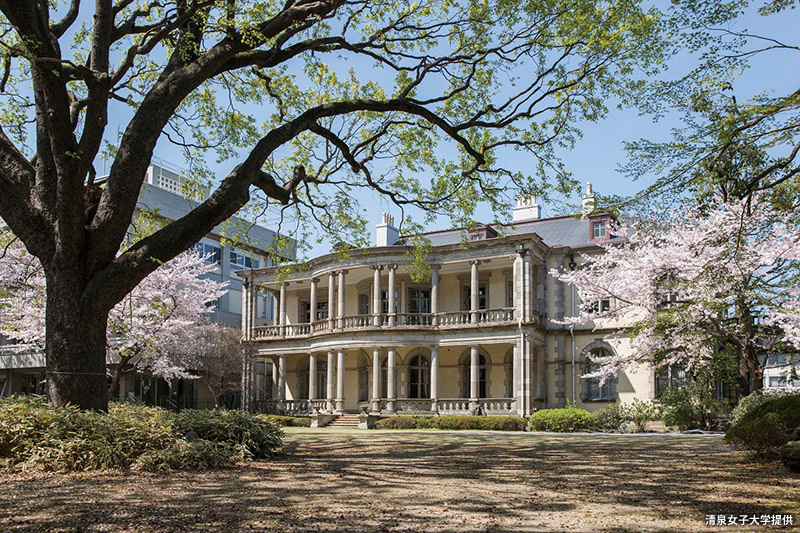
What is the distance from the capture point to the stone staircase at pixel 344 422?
31106mm

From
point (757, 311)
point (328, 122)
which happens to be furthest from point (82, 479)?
point (757, 311)

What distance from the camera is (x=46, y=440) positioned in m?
9.98

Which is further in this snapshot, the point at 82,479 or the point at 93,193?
the point at 93,193

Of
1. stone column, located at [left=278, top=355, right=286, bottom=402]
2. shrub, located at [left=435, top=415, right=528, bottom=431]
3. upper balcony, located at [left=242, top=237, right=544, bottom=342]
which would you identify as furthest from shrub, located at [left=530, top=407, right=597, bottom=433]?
stone column, located at [left=278, top=355, right=286, bottom=402]

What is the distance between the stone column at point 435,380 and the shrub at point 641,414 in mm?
8079

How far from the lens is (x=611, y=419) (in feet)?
86.9

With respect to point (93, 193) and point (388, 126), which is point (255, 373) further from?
point (93, 193)

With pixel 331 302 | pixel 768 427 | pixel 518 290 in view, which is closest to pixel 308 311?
pixel 331 302

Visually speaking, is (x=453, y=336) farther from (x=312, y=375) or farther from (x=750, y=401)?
(x=750, y=401)

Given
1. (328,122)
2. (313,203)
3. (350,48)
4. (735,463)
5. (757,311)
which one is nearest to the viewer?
(735,463)

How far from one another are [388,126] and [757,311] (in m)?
12.4

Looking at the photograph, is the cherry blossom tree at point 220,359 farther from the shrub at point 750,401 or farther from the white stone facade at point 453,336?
the shrub at point 750,401

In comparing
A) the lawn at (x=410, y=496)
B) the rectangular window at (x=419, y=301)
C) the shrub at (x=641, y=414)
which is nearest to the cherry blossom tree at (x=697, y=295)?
the shrub at (x=641, y=414)

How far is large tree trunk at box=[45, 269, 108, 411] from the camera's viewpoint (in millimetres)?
11195
